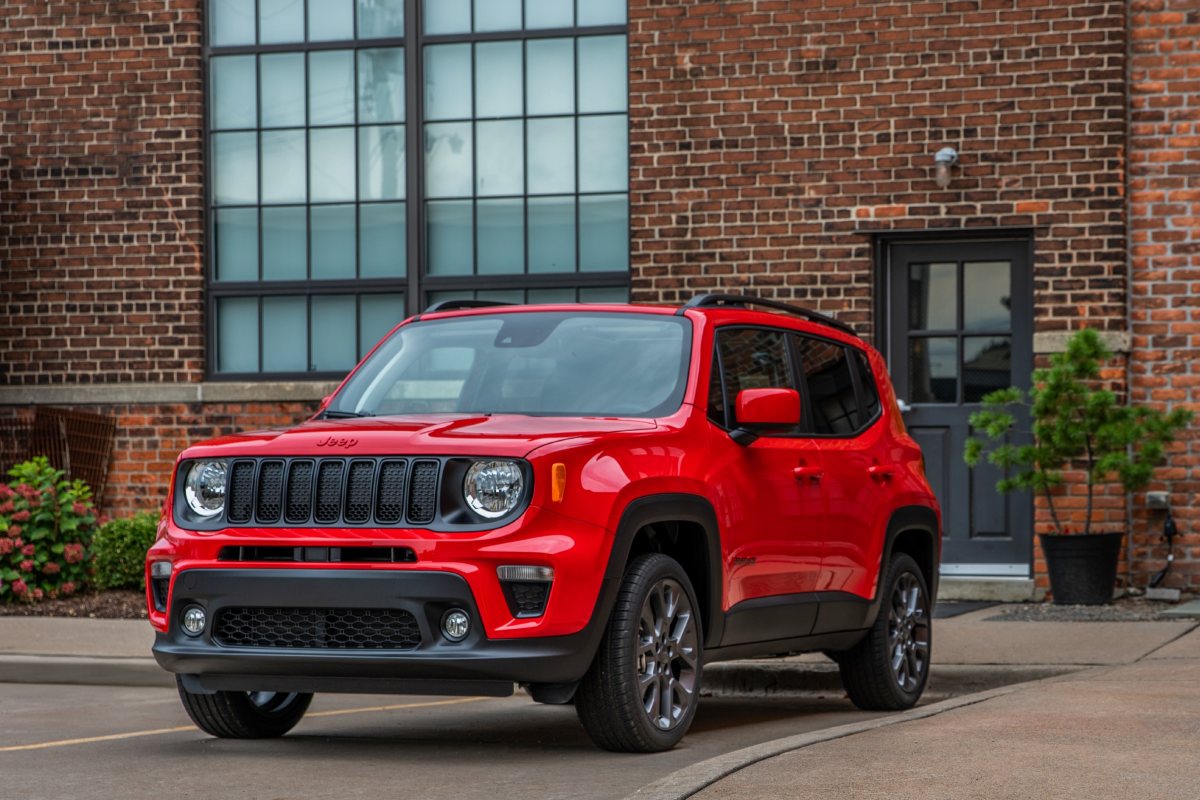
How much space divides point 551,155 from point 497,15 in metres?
1.22

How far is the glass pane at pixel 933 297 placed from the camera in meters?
14.3

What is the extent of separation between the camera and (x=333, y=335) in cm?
1566

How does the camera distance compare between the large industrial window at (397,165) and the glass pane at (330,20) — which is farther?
the glass pane at (330,20)

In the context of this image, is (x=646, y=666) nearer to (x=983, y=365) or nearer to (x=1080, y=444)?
(x=1080, y=444)

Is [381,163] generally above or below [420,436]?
above

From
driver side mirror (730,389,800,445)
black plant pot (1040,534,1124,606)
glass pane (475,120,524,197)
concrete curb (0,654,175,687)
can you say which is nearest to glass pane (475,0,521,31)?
glass pane (475,120,524,197)

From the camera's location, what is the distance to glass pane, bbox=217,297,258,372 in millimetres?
15836

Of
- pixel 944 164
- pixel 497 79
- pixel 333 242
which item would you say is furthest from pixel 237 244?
pixel 944 164

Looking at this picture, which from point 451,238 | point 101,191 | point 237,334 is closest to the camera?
point 451,238

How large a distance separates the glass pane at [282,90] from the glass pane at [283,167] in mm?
108

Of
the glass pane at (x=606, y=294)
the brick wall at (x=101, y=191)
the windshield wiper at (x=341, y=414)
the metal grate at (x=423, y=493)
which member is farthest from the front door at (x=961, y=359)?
the metal grate at (x=423, y=493)

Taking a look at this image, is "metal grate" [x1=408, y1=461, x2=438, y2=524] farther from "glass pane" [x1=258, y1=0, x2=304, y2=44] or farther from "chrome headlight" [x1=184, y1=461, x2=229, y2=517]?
"glass pane" [x1=258, y1=0, x2=304, y2=44]

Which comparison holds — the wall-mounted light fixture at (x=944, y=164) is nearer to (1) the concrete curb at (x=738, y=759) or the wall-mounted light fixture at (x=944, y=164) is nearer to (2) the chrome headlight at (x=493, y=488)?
(1) the concrete curb at (x=738, y=759)

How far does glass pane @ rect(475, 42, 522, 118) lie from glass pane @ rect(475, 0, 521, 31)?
142 mm
